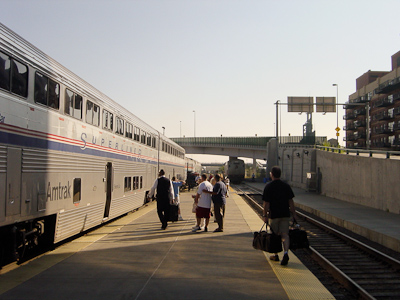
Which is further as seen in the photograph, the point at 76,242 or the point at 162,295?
the point at 76,242

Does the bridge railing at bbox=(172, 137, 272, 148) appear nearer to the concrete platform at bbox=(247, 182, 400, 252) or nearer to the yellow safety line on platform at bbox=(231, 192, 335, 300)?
the concrete platform at bbox=(247, 182, 400, 252)

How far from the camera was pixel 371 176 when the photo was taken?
68.4 ft

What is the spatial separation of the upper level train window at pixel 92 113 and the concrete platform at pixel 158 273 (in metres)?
3.07

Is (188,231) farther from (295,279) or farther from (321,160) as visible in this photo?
(321,160)

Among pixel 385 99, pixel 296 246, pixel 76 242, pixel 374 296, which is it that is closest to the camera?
pixel 374 296

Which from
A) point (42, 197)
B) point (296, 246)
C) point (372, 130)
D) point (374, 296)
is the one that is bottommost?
point (374, 296)

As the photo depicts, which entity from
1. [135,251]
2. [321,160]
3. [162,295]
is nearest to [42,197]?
[135,251]

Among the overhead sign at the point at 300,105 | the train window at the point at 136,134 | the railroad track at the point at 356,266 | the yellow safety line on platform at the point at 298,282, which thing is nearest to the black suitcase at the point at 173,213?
the railroad track at the point at 356,266

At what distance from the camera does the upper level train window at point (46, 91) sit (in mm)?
8484

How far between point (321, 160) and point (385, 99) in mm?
41819

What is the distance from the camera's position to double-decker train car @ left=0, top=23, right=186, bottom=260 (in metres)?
7.34

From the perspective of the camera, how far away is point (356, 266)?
366 inches

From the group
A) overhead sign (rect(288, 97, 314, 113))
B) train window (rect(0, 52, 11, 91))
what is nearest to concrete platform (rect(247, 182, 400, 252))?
train window (rect(0, 52, 11, 91))

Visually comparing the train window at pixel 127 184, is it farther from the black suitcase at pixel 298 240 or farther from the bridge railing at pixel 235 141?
the bridge railing at pixel 235 141
